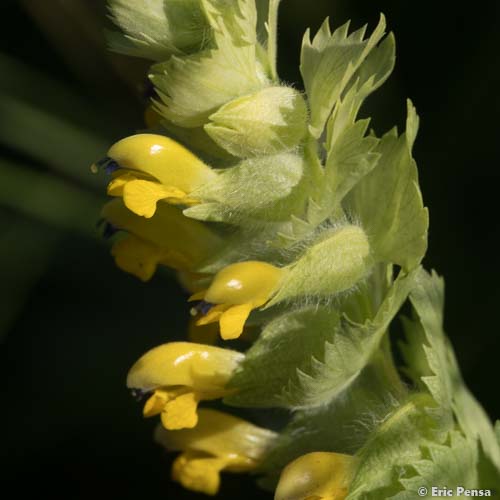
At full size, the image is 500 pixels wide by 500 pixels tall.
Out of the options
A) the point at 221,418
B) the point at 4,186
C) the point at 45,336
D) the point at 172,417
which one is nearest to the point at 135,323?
the point at 45,336

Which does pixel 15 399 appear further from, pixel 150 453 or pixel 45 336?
pixel 150 453

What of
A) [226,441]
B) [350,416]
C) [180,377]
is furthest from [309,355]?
[226,441]

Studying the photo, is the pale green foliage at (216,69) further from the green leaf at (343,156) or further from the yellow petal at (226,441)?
the yellow petal at (226,441)

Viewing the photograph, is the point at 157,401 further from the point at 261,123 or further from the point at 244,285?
the point at 261,123

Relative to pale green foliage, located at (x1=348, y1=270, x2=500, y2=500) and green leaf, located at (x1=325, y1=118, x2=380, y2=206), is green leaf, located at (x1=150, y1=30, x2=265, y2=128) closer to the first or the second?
green leaf, located at (x1=325, y1=118, x2=380, y2=206)

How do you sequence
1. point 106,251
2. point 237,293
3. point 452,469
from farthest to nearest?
point 106,251, point 452,469, point 237,293

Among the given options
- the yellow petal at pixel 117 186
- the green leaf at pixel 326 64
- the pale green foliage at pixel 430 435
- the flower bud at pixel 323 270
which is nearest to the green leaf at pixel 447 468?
the pale green foliage at pixel 430 435

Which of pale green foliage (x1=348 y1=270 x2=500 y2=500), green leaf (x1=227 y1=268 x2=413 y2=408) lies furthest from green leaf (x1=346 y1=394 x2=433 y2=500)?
green leaf (x1=227 y1=268 x2=413 y2=408)
